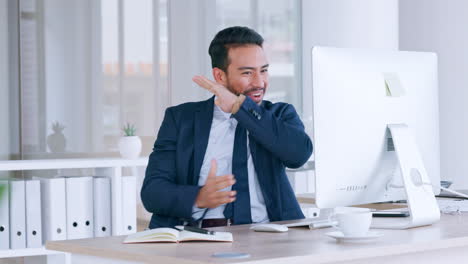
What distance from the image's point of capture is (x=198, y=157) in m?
2.68

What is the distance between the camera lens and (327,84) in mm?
2238

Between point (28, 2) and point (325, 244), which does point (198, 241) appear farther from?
point (28, 2)

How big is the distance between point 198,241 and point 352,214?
1.32 feet

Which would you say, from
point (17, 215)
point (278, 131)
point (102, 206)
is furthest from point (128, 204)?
point (278, 131)

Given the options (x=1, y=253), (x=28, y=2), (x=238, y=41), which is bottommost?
(x=1, y=253)

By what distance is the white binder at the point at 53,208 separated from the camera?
3879mm

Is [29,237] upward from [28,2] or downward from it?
downward

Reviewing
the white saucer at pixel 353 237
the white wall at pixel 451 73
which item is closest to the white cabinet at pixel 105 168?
the white saucer at pixel 353 237

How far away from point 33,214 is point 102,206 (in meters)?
0.34

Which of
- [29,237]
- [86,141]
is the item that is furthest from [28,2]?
[29,237]

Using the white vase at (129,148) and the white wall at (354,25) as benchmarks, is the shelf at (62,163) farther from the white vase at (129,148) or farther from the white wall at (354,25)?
the white wall at (354,25)

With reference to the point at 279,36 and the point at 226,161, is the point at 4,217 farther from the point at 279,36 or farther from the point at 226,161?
the point at 279,36

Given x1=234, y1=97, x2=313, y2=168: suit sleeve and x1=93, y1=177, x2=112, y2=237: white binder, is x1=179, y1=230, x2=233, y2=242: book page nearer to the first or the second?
x1=234, y1=97, x2=313, y2=168: suit sleeve

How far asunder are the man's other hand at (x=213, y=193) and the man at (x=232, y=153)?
→ 30 millimetres
